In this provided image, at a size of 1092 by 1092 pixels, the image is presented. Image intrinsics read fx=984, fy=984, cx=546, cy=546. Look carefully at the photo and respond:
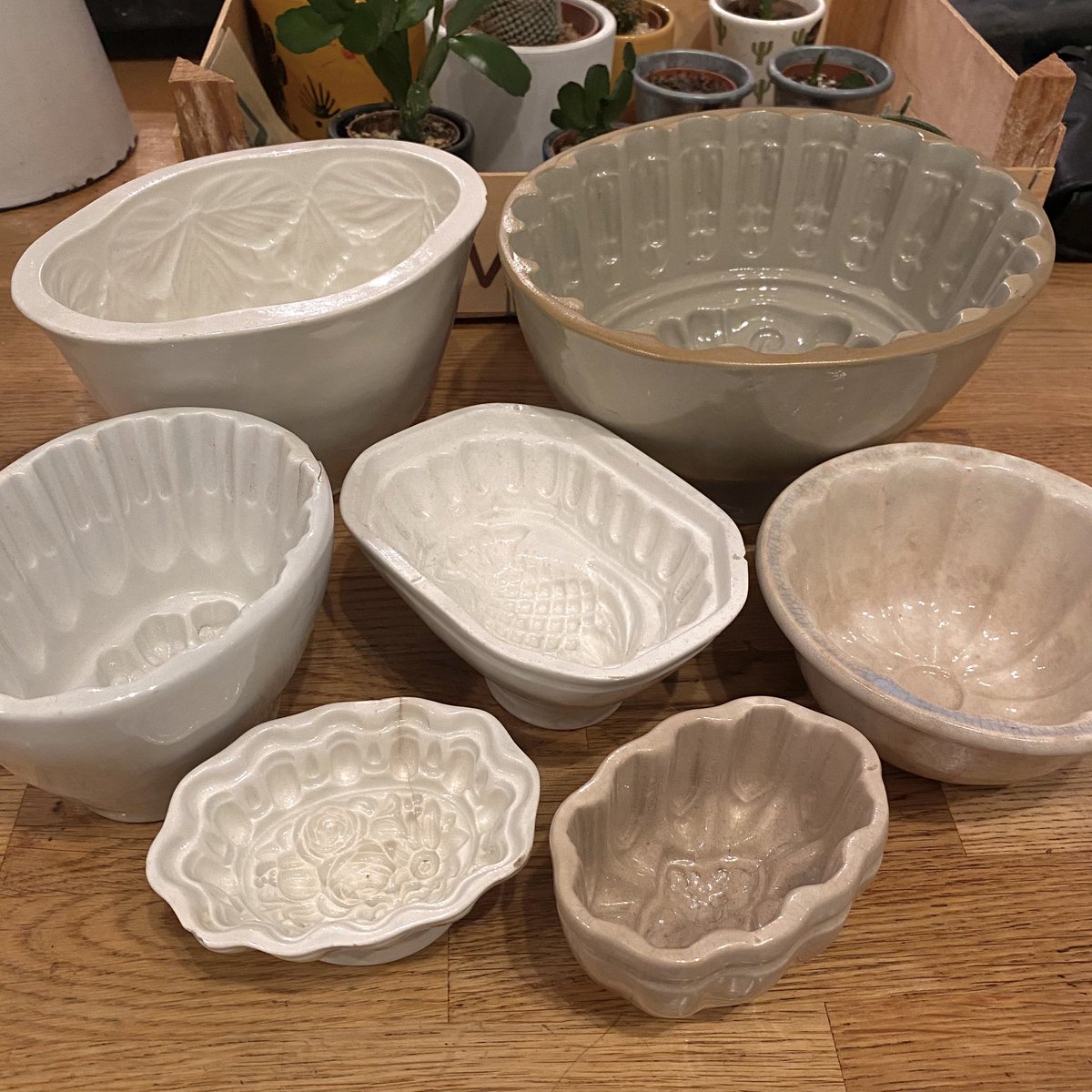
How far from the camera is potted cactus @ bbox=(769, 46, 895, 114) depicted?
4.26ft

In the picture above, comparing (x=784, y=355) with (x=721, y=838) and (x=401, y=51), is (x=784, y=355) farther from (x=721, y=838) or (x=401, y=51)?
(x=401, y=51)

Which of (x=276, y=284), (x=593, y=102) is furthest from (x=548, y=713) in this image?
(x=593, y=102)

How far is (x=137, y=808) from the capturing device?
2.65 ft

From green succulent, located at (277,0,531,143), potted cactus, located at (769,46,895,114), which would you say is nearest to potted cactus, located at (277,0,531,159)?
green succulent, located at (277,0,531,143)

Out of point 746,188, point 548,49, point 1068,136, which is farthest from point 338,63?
point 1068,136

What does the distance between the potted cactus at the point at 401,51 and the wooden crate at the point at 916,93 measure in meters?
0.11

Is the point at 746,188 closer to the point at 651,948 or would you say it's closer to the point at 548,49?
the point at 548,49

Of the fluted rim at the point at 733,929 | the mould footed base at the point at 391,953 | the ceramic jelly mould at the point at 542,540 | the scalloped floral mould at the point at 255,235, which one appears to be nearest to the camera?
the fluted rim at the point at 733,929

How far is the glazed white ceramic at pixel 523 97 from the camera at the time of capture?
1.30 meters

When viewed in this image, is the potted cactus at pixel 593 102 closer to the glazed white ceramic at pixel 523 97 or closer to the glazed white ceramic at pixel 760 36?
the glazed white ceramic at pixel 523 97

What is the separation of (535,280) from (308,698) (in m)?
0.47

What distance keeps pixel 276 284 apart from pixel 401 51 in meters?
0.32

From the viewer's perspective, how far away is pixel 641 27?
1.51 metres

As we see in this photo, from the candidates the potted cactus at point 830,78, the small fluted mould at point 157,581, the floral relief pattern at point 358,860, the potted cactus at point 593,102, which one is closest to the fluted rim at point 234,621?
the small fluted mould at point 157,581
